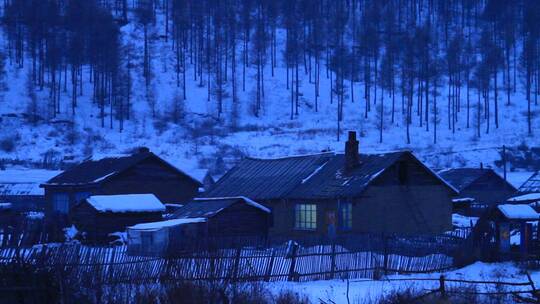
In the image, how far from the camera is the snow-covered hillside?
7612 centimetres

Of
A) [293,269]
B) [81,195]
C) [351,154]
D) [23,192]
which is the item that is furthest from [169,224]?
[23,192]

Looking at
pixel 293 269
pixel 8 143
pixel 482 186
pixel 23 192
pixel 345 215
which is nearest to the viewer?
pixel 293 269

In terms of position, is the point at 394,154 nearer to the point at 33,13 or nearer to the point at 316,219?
the point at 316,219

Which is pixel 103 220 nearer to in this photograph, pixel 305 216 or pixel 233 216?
pixel 233 216

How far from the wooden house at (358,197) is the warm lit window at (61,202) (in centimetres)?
1327

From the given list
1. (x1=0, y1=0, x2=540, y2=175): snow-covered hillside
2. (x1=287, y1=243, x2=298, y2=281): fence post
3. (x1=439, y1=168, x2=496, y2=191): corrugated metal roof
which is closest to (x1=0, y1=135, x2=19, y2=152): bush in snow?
(x1=0, y1=0, x2=540, y2=175): snow-covered hillside

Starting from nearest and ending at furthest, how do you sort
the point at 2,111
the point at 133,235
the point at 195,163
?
the point at 133,235 → the point at 195,163 → the point at 2,111

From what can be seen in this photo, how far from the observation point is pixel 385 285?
74.5ft

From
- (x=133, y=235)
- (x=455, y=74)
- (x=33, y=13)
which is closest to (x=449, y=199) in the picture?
(x=133, y=235)

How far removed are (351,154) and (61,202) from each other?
62.8 ft

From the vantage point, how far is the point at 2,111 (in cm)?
8275

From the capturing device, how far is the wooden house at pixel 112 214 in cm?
4016

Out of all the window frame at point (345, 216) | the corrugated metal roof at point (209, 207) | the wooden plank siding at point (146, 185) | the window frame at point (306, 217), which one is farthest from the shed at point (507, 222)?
the wooden plank siding at point (146, 185)

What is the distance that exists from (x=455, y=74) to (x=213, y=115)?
32.3 metres
